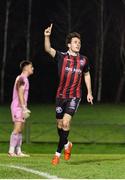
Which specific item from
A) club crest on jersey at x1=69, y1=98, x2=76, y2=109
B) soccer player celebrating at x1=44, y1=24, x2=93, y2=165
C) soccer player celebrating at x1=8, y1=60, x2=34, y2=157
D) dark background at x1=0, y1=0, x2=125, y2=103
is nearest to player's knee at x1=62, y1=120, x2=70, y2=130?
soccer player celebrating at x1=44, y1=24, x2=93, y2=165

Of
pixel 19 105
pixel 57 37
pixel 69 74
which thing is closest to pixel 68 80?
pixel 69 74

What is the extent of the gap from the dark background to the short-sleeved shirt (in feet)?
158

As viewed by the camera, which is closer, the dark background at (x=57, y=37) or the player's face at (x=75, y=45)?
the player's face at (x=75, y=45)

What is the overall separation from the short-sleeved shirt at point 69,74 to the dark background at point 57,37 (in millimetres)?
48117

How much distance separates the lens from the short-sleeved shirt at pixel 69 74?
11125mm

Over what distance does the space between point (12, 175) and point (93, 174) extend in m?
1.13

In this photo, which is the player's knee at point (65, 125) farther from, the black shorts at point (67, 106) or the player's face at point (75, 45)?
the player's face at point (75, 45)

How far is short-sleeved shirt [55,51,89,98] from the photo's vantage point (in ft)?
36.5

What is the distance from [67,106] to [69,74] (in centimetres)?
57

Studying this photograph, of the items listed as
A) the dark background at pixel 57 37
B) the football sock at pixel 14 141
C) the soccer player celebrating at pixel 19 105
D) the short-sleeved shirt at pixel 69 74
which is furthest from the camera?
the dark background at pixel 57 37

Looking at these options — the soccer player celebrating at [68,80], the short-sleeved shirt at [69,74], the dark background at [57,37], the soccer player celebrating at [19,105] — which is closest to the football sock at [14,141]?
the soccer player celebrating at [19,105]

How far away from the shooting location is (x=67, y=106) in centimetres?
1123

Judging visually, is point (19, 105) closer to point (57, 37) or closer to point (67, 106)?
point (67, 106)

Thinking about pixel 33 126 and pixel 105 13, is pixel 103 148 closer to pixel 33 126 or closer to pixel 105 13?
pixel 33 126
